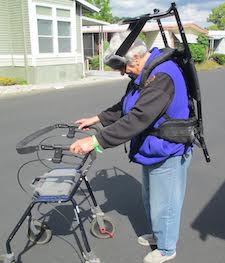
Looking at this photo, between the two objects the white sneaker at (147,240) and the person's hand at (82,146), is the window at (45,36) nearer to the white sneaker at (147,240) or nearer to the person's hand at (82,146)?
the white sneaker at (147,240)

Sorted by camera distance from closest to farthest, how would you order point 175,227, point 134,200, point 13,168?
point 175,227
point 134,200
point 13,168

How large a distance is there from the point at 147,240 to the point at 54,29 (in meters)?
15.6

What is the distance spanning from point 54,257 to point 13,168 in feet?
8.12

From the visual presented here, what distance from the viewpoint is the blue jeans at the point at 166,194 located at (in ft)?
9.16

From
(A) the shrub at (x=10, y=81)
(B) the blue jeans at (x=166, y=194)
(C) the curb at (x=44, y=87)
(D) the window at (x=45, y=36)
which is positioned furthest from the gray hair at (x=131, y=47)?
(D) the window at (x=45, y=36)

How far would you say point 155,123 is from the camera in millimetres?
2631

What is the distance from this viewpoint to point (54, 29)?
17.5 metres

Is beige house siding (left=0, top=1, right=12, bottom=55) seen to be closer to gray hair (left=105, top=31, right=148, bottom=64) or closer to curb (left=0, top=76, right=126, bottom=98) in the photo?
curb (left=0, top=76, right=126, bottom=98)

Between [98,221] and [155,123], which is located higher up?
[155,123]

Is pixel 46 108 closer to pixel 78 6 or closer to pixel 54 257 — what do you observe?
pixel 54 257

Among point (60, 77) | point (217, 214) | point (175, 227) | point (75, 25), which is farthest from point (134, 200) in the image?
point (75, 25)

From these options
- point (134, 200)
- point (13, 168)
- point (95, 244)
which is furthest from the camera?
point (13, 168)

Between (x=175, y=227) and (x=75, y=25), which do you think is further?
(x=75, y=25)

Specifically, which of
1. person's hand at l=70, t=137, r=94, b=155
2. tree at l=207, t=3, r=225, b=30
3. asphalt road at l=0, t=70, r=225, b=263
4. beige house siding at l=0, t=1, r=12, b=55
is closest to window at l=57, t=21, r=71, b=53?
beige house siding at l=0, t=1, r=12, b=55
